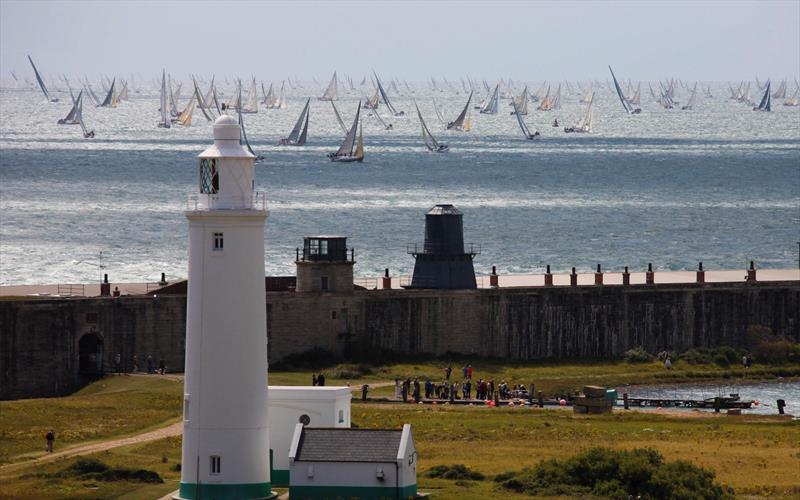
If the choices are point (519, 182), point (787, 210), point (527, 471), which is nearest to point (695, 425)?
point (527, 471)

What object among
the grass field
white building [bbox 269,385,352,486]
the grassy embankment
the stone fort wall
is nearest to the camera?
A: white building [bbox 269,385,352,486]

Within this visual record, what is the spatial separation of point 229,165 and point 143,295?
3074cm

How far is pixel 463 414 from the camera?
54844 mm

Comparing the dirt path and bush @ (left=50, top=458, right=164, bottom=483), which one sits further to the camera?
the dirt path

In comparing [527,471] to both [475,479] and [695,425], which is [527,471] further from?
[695,425]

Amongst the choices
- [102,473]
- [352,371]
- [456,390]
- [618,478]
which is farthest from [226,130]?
[352,371]

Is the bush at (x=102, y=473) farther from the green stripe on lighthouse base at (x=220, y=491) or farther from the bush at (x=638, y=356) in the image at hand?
the bush at (x=638, y=356)

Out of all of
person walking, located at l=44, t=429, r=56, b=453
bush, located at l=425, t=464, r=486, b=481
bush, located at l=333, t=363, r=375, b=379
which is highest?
bush, located at l=333, t=363, r=375, b=379

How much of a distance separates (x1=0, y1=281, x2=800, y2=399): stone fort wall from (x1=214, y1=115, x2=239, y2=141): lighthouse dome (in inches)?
1120

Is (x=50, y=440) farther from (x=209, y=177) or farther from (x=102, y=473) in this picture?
(x=209, y=177)

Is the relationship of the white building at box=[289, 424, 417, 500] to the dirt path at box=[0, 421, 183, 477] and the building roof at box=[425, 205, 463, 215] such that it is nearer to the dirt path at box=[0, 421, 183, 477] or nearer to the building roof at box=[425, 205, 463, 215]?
the dirt path at box=[0, 421, 183, 477]

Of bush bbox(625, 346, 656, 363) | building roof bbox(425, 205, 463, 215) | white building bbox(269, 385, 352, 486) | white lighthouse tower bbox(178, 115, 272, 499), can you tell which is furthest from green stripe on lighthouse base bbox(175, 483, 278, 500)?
bush bbox(625, 346, 656, 363)

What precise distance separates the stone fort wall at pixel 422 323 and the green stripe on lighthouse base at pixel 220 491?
27172mm

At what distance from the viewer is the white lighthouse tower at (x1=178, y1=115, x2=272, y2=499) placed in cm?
3462
